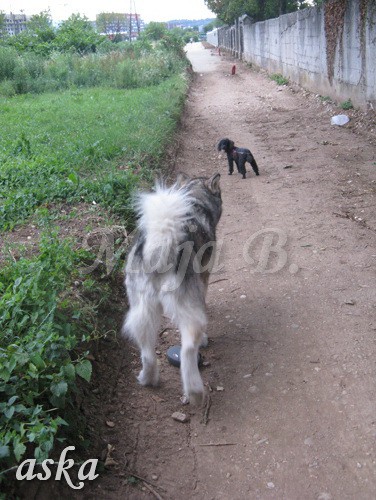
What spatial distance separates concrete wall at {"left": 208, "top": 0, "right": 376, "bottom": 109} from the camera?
1169cm

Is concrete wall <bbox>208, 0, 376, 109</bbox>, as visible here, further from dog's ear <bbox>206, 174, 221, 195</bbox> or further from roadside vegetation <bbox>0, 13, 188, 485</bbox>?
dog's ear <bbox>206, 174, 221, 195</bbox>

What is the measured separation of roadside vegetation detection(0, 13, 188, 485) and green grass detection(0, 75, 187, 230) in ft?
0.06

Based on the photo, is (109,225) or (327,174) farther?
(327,174)

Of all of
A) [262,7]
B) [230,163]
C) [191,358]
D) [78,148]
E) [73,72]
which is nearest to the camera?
[191,358]

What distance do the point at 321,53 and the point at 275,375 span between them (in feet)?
43.9

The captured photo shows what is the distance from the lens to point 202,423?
3461 mm

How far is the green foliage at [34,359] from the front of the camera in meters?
2.51

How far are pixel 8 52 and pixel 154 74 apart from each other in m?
5.53

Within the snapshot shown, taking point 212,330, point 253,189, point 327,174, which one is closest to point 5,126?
point 253,189

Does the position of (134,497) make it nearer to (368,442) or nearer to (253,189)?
(368,442)

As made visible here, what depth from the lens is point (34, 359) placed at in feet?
9.48

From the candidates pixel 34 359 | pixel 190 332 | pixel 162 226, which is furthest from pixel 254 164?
pixel 34 359

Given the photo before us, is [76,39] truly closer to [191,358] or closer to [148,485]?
[191,358]

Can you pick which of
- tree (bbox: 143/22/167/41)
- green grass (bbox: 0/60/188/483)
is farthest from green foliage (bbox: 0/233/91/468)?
tree (bbox: 143/22/167/41)
